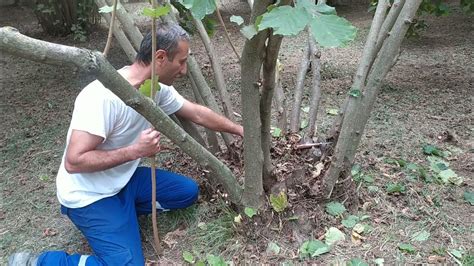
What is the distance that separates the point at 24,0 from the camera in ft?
23.4

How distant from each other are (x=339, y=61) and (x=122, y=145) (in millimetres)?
3195

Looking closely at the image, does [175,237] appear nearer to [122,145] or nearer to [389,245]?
[122,145]

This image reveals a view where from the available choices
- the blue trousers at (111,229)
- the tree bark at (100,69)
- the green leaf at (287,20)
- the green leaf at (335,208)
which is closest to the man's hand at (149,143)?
the tree bark at (100,69)

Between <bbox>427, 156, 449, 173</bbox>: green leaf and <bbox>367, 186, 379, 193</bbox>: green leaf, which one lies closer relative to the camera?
<bbox>367, 186, 379, 193</bbox>: green leaf

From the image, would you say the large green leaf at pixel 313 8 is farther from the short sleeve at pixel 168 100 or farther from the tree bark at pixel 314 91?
the tree bark at pixel 314 91

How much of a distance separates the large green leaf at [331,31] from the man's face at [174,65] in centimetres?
116

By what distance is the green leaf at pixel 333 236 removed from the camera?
Answer: 2.23 metres

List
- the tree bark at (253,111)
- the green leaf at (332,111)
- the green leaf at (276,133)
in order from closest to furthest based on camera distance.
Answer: the tree bark at (253,111), the green leaf at (276,133), the green leaf at (332,111)

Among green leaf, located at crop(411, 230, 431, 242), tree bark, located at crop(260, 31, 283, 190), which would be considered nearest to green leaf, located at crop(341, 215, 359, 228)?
green leaf, located at crop(411, 230, 431, 242)

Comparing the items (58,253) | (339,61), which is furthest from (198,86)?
(339,61)

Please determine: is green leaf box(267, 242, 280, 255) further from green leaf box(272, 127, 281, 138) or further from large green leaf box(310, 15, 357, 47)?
large green leaf box(310, 15, 357, 47)

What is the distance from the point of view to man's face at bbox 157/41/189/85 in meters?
2.12

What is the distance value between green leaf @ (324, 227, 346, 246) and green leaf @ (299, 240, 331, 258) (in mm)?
42

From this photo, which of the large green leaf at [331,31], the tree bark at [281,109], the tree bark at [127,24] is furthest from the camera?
the tree bark at [281,109]
